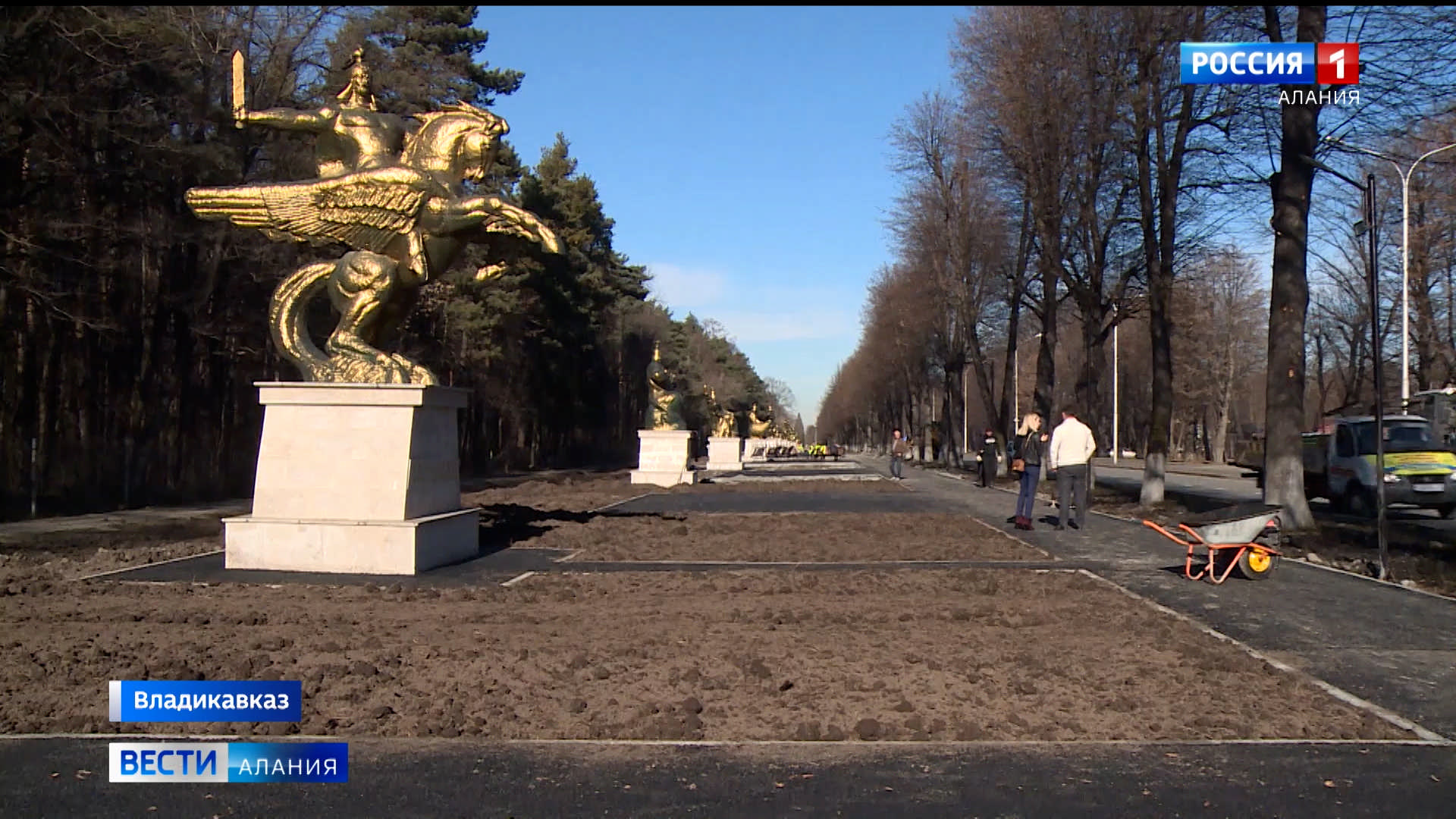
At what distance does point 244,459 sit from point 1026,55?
26354 mm

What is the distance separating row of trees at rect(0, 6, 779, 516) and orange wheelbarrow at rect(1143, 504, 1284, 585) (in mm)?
10066

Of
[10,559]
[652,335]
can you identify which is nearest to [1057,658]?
[10,559]

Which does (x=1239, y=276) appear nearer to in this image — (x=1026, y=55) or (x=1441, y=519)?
(x=1026, y=55)

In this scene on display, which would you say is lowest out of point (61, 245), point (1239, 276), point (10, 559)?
point (10, 559)

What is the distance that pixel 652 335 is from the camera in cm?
8431

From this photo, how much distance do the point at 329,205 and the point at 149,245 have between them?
1484 centimetres

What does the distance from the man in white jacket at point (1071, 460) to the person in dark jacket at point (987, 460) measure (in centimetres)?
1541

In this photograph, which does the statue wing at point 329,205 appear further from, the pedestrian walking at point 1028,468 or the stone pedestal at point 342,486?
the pedestrian walking at point 1028,468

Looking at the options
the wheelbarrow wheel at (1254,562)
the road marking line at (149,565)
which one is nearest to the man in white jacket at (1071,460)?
the wheelbarrow wheel at (1254,562)

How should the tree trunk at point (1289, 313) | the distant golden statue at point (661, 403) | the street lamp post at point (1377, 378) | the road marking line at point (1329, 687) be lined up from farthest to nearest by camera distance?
the distant golden statue at point (661, 403) → the tree trunk at point (1289, 313) → the street lamp post at point (1377, 378) → the road marking line at point (1329, 687)

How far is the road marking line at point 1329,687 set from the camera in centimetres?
636
